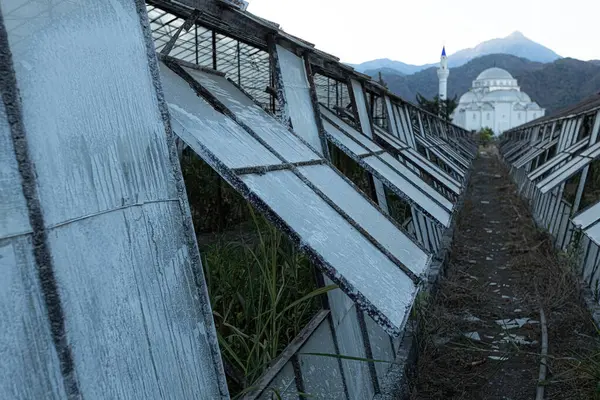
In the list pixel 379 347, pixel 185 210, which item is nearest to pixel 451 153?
pixel 379 347

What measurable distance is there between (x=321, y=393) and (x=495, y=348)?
2649 millimetres

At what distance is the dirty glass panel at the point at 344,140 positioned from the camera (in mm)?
5137

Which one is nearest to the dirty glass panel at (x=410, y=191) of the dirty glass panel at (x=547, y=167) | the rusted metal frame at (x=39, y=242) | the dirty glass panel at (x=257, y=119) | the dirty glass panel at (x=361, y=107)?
the dirty glass panel at (x=257, y=119)

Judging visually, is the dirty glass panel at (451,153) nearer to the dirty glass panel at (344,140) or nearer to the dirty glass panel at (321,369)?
the dirty glass panel at (344,140)

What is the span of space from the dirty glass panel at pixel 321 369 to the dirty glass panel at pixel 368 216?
529mm

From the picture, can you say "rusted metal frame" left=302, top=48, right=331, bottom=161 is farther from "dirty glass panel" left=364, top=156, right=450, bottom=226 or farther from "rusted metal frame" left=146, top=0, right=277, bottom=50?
"rusted metal frame" left=146, top=0, right=277, bottom=50

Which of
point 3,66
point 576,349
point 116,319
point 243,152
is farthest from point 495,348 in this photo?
point 3,66

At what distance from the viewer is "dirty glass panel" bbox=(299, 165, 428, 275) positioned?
319 cm

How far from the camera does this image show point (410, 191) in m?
5.22

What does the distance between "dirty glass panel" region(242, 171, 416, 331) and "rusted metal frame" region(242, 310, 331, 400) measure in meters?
0.48

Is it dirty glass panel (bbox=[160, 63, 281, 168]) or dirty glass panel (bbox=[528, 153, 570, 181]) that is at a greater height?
dirty glass panel (bbox=[160, 63, 281, 168])

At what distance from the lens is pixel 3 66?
57.6 inches

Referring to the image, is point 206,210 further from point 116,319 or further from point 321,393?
point 116,319

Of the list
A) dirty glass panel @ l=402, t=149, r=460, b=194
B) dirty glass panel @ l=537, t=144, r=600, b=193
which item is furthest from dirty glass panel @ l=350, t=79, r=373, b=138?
dirty glass panel @ l=537, t=144, r=600, b=193
